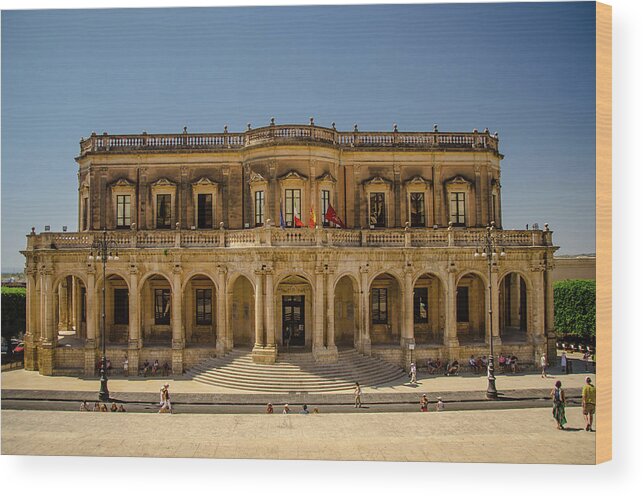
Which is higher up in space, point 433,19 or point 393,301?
point 433,19

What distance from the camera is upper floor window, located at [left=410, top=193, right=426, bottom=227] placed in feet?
122

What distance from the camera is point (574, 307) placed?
40.1 m

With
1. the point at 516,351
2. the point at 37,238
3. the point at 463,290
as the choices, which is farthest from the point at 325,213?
the point at 37,238

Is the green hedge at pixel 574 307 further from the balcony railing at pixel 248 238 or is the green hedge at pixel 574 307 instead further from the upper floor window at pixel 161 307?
the upper floor window at pixel 161 307

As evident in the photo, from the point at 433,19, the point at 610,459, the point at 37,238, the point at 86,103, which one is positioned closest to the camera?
the point at 610,459

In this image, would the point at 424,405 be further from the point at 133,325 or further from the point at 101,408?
the point at 133,325

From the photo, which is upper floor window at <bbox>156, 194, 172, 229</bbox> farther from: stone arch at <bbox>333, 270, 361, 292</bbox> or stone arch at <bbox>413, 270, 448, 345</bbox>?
stone arch at <bbox>413, 270, 448, 345</bbox>

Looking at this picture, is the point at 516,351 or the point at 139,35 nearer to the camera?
the point at 139,35

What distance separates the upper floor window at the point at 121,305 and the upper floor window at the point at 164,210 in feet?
15.5

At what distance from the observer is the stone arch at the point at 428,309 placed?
3559 centimetres

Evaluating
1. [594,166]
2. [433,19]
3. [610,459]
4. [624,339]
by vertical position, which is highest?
[433,19]

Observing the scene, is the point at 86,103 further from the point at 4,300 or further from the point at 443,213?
the point at 443,213

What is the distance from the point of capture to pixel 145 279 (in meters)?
34.1

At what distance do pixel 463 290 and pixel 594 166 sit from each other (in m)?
17.0
